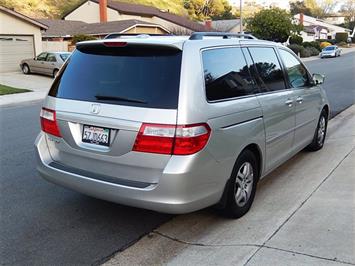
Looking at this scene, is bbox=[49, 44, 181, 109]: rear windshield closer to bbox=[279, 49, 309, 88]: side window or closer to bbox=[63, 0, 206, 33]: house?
bbox=[279, 49, 309, 88]: side window

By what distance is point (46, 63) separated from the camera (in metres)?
24.1

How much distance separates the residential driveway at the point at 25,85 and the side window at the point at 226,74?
12.1 meters

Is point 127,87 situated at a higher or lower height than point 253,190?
higher

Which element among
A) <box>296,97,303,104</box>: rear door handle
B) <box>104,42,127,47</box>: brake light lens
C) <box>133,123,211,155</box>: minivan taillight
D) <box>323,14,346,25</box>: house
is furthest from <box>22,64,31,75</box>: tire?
<box>323,14,346,25</box>: house

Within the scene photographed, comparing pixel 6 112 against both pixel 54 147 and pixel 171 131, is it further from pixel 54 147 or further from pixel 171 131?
pixel 171 131

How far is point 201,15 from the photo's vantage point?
294 feet

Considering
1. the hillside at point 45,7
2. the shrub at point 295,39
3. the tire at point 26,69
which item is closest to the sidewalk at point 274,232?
the tire at point 26,69

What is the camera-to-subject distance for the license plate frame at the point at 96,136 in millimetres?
3703

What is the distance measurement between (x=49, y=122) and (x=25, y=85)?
707 inches

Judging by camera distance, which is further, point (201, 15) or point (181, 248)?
point (201, 15)

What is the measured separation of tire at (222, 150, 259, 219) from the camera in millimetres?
4078

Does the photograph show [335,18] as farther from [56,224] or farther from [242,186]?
[56,224]

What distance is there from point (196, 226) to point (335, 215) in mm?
1332

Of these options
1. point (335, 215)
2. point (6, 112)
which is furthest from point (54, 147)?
point (6, 112)
